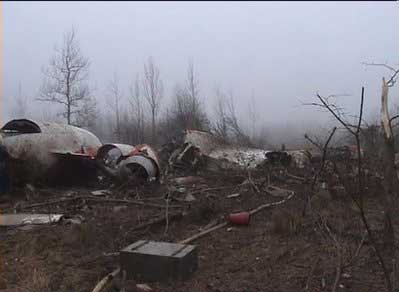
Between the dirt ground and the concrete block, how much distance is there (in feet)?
0.35

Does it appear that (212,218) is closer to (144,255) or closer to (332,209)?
(332,209)

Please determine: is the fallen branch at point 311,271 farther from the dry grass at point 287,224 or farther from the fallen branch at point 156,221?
the fallen branch at point 156,221

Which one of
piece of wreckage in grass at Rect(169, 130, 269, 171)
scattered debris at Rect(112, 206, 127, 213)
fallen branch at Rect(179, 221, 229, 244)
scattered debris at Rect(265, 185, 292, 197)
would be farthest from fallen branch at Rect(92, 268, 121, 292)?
piece of wreckage in grass at Rect(169, 130, 269, 171)

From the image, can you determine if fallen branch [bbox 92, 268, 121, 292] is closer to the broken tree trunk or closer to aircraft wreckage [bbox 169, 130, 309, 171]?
the broken tree trunk

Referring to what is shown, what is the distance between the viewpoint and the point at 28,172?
1152cm

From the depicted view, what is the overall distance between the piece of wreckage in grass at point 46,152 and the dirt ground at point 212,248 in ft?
6.39

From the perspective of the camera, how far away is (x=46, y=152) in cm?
1170

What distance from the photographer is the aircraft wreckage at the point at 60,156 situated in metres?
11.4

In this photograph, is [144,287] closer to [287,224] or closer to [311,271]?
[311,271]

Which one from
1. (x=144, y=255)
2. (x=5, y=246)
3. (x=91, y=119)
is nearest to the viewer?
(x=144, y=255)

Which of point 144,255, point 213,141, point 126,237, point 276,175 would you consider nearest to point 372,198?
point 276,175

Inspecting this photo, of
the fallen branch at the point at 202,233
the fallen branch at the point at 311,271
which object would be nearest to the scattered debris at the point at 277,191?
the fallen branch at the point at 202,233

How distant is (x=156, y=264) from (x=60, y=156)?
778 centimetres

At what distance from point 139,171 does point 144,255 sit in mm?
7332
